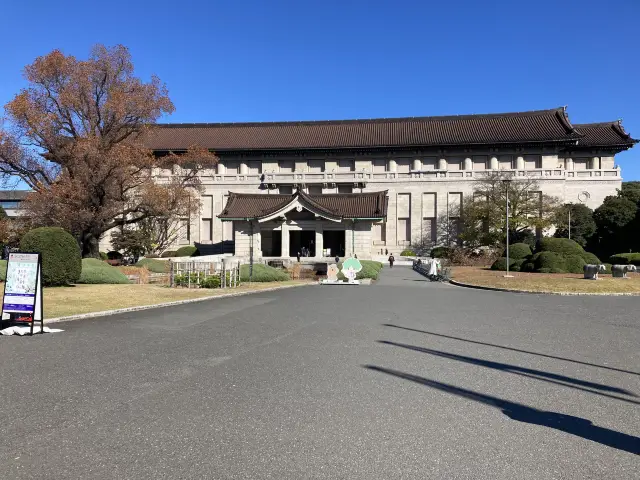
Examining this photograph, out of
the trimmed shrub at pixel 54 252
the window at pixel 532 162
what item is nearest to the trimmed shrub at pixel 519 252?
the window at pixel 532 162

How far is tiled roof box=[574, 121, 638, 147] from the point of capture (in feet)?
185

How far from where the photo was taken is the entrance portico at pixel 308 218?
44.5 meters

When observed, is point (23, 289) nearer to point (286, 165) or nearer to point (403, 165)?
point (403, 165)

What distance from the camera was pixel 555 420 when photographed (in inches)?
188

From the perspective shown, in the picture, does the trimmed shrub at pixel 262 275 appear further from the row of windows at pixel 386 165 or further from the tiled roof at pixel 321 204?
the row of windows at pixel 386 165

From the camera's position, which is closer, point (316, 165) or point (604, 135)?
point (604, 135)

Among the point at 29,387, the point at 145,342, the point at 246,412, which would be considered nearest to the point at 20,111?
the point at 145,342

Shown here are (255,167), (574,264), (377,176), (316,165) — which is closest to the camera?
(574,264)

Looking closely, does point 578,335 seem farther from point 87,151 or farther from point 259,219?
point 259,219

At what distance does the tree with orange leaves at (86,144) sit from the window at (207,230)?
28.4 m

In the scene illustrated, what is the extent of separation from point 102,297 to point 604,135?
206 feet

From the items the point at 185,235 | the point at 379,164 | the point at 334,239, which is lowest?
the point at 334,239

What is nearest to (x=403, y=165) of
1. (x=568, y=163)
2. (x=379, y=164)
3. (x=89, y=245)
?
(x=379, y=164)

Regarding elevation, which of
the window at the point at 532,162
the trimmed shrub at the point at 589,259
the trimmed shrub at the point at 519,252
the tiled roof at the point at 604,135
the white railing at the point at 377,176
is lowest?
the trimmed shrub at the point at 589,259
